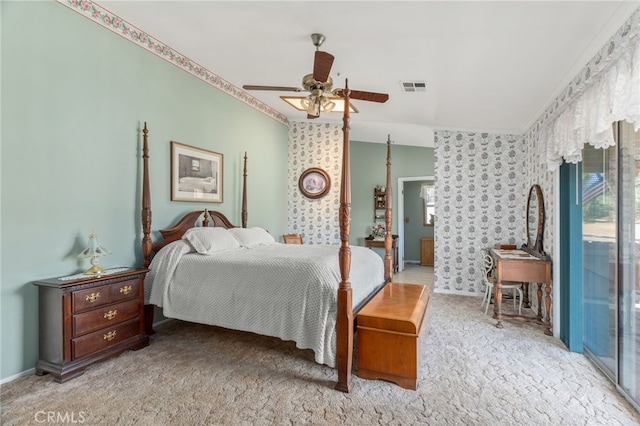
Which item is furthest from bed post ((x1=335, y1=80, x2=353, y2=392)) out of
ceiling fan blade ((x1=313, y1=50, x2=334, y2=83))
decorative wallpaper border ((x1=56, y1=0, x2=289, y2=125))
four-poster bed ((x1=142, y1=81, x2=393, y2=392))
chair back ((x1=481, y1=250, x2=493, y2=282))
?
chair back ((x1=481, y1=250, x2=493, y2=282))

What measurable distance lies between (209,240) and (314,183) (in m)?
3.13

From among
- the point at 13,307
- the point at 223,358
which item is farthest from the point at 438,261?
the point at 13,307

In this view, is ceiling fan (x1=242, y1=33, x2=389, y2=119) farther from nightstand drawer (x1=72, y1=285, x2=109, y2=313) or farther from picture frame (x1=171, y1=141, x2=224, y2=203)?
nightstand drawer (x1=72, y1=285, x2=109, y2=313)

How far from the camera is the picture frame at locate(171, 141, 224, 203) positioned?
3674 millimetres

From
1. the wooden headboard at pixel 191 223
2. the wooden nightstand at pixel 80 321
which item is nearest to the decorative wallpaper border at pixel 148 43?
the wooden headboard at pixel 191 223

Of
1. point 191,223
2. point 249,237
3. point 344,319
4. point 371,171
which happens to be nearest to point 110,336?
point 191,223

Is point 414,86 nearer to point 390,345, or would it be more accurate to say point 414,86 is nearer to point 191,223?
point 390,345

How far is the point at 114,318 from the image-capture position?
8.67 ft

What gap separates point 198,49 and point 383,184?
4.72 metres

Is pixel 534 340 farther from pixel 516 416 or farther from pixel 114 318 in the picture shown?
pixel 114 318

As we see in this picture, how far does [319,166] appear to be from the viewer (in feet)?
20.0

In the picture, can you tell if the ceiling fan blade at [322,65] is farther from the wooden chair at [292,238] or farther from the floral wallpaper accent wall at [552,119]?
the wooden chair at [292,238]

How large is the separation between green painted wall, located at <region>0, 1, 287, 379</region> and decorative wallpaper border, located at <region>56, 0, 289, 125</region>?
0.21ft

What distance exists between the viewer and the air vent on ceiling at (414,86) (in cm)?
360
